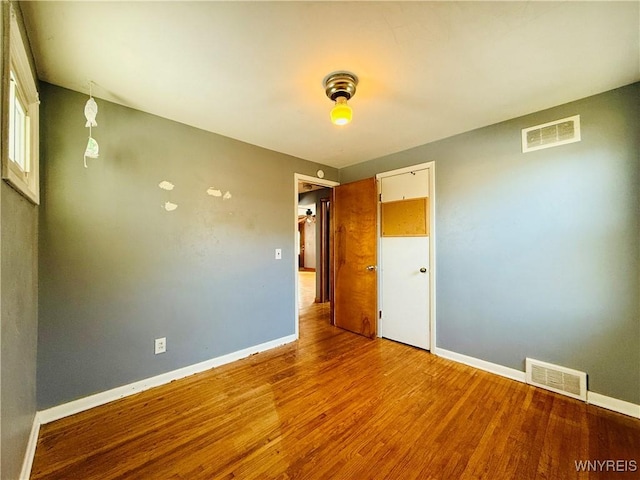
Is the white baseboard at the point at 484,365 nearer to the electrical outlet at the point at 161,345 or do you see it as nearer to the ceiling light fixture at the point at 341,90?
the ceiling light fixture at the point at 341,90

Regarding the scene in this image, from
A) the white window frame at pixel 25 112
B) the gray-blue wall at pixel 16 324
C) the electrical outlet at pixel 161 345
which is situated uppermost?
the white window frame at pixel 25 112

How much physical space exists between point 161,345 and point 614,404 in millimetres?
3542

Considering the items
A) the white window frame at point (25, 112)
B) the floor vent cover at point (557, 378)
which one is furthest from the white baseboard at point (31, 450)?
the floor vent cover at point (557, 378)

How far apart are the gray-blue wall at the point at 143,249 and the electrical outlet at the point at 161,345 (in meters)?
0.04

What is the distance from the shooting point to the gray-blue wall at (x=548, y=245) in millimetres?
1752

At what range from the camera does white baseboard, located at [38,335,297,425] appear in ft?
5.57

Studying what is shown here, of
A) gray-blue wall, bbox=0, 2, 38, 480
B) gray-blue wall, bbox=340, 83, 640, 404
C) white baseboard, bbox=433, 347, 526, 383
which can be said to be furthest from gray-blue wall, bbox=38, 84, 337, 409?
gray-blue wall, bbox=340, 83, 640, 404

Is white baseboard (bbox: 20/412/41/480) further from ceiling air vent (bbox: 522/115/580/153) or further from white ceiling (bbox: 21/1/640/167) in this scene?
ceiling air vent (bbox: 522/115/580/153)

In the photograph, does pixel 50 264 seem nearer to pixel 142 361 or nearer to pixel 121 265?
pixel 121 265

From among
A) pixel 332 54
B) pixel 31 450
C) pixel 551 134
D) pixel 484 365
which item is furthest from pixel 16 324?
pixel 551 134

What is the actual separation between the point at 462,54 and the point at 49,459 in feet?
10.9

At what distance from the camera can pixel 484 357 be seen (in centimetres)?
236

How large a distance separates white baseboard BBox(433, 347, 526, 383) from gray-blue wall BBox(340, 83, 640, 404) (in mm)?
48

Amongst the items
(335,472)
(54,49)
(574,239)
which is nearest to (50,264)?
(54,49)
